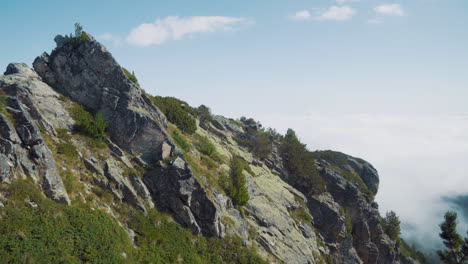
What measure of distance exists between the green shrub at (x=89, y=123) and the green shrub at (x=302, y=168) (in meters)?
47.9

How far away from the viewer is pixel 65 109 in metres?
34.4

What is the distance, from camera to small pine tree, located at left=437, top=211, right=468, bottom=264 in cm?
4068

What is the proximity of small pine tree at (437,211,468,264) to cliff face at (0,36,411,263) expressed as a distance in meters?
17.6

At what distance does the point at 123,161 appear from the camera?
105 ft

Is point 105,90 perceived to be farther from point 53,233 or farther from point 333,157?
point 333,157

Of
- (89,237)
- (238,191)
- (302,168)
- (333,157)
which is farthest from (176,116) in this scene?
(333,157)

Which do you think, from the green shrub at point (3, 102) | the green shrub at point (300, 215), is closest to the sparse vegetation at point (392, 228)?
the green shrub at point (300, 215)

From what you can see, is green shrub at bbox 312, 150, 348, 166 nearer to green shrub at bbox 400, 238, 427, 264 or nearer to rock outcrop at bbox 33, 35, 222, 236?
green shrub at bbox 400, 238, 427, 264

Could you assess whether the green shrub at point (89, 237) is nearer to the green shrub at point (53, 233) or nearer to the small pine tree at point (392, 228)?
the green shrub at point (53, 233)

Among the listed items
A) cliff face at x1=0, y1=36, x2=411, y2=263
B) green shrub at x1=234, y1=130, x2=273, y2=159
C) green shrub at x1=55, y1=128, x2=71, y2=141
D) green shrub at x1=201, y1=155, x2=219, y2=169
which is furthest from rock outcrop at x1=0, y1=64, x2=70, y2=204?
green shrub at x1=234, y1=130, x2=273, y2=159

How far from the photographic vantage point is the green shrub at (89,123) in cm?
3241

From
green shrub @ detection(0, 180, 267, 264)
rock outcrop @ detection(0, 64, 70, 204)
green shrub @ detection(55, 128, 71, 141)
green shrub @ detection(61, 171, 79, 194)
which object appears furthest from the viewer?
green shrub @ detection(55, 128, 71, 141)

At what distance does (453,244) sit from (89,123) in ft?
188

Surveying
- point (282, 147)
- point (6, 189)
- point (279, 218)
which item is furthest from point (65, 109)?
point (282, 147)
